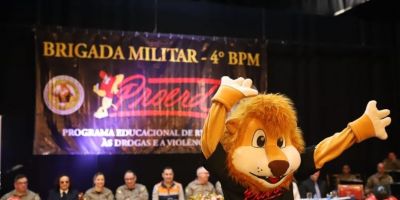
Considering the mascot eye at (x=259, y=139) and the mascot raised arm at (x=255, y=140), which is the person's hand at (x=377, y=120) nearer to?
the mascot raised arm at (x=255, y=140)

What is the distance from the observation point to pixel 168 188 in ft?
22.6

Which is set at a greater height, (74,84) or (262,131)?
(74,84)

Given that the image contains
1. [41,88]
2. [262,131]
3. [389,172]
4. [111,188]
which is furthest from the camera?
[389,172]

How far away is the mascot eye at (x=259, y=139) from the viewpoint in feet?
8.55

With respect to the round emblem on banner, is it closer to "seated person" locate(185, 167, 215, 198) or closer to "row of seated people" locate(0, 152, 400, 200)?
"row of seated people" locate(0, 152, 400, 200)

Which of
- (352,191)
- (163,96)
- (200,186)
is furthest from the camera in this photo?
(163,96)

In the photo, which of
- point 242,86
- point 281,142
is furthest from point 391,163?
point 242,86

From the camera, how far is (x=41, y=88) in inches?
264

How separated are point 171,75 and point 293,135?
4.64 meters

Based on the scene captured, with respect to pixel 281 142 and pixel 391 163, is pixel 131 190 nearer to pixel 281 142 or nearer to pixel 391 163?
pixel 391 163

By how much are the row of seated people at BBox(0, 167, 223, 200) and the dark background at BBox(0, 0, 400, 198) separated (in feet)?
1.32

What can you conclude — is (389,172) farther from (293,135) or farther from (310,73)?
(293,135)

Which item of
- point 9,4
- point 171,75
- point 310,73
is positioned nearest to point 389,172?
point 310,73

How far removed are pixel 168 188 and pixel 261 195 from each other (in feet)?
14.4
